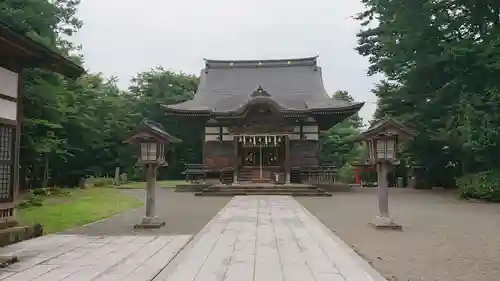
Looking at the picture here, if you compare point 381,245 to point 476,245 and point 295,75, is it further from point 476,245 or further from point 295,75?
point 295,75

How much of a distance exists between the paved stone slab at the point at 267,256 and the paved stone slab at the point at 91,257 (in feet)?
0.99

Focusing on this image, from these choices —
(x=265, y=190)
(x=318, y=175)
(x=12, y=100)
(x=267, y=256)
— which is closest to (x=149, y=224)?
(x=12, y=100)

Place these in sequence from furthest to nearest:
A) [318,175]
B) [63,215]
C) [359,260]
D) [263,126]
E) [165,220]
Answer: [318,175], [263,126], [63,215], [165,220], [359,260]

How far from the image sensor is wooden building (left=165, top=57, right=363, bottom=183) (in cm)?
1989

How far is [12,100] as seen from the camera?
666 centimetres

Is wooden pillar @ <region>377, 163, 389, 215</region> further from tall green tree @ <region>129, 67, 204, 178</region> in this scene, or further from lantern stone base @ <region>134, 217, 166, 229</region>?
tall green tree @ <region>129, 67, 204, 178</region>

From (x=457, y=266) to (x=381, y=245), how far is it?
139 centimetres

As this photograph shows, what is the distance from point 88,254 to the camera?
540cm

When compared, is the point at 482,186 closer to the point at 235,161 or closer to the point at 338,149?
the point at 235,161

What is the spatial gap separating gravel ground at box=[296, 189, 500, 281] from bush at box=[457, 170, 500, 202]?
2427 millimetres

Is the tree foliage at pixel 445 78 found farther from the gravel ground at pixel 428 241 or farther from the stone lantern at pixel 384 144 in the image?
the stone lantern at pixel 384 144

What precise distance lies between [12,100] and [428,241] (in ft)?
23.6

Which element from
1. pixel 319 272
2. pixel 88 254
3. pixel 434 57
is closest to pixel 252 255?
pixel 319 272

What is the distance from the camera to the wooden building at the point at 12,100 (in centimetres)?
628
